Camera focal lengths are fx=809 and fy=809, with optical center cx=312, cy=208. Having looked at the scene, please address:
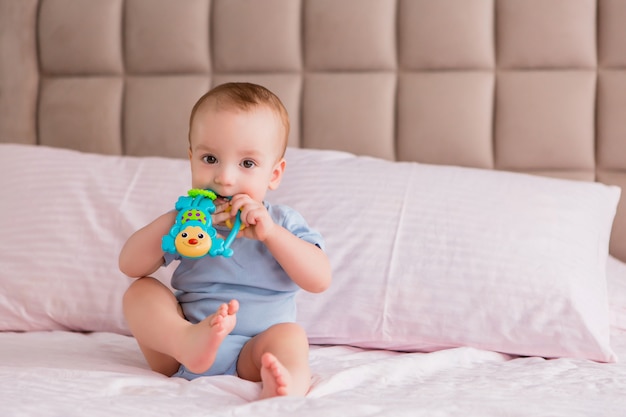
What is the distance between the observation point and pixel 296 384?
3.59 feet

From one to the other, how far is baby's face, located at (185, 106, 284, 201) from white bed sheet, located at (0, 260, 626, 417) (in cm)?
29

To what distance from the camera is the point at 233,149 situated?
1.22 m

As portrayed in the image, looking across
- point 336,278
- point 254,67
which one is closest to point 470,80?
point 254,67

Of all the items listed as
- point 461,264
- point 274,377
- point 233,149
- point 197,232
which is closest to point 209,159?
point 233,149

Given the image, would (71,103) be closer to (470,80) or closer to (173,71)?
(173,71)

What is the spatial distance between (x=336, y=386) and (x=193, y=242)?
29 centimetres

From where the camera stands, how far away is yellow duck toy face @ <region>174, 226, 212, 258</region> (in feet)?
3.72

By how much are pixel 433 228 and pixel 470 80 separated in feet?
1.92

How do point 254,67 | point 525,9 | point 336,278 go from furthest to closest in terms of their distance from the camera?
point 254,67 → point 525,9 → point 336,278

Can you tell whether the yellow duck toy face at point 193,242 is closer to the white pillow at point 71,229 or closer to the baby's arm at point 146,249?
the baby's arm at point 146,249

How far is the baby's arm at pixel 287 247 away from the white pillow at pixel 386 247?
227 mm

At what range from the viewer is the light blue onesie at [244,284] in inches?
50.0

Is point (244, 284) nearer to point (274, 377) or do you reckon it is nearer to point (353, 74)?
point (274, 377)

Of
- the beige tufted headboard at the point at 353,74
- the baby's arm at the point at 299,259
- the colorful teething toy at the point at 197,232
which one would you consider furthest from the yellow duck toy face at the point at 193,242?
the beige tufted headboard at the point at 353,74
